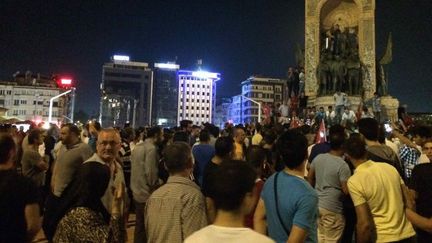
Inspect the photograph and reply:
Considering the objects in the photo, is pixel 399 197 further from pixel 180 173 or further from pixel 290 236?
pixel 180 173

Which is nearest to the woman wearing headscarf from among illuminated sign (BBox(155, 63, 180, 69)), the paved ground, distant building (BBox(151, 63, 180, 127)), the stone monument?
the paved ground

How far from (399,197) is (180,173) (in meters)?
2.14

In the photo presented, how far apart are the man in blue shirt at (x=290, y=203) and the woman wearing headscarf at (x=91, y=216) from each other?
43.5 inches

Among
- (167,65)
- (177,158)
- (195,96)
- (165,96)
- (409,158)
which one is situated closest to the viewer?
(177,158)

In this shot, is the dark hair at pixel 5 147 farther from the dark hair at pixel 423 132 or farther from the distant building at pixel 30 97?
the distant building at pixel 30 97

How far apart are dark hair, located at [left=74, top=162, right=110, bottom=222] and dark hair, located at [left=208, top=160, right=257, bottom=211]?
3.65 ft

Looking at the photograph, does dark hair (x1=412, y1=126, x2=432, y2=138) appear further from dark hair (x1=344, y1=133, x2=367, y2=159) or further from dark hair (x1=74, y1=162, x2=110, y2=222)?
dark hair (x1=74, y1=162, x2=110, y2=222)

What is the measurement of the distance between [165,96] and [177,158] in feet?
386

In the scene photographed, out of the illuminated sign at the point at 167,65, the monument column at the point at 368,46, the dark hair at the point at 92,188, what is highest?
the illuminated sign at the point at 167,65

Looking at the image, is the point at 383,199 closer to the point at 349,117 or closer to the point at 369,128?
the point at 369,128

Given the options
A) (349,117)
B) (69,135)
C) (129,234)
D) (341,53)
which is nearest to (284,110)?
(349,117)

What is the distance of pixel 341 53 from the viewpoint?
21734 millimetres

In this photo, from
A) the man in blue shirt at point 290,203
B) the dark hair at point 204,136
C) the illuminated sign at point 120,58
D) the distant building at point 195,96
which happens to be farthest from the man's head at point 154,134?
the distant building at point 195,96

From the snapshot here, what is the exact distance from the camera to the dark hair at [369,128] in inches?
190
